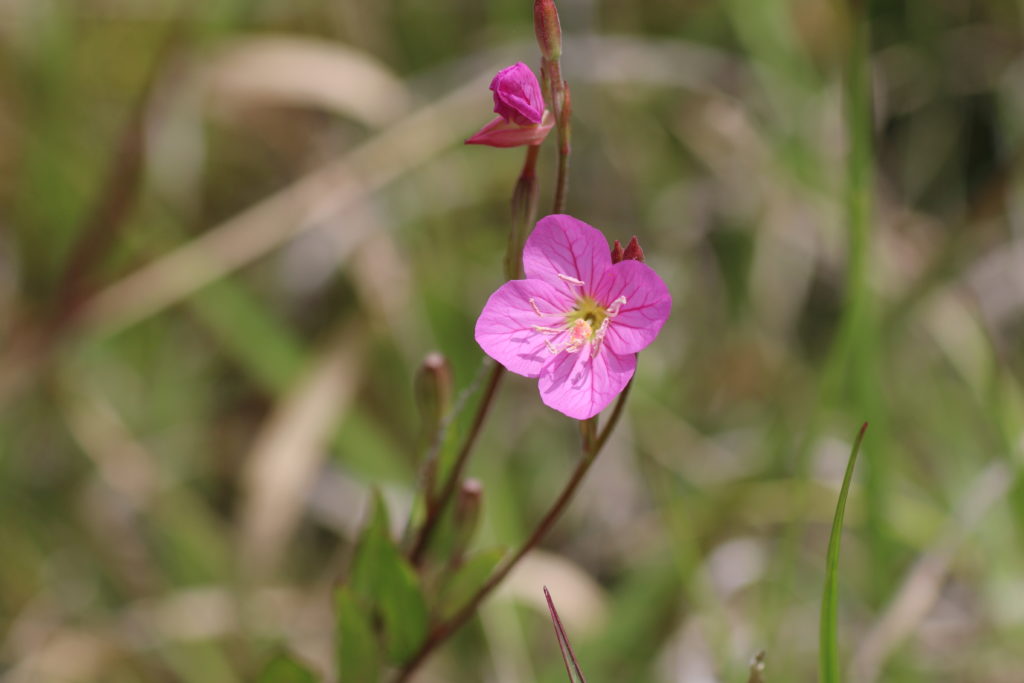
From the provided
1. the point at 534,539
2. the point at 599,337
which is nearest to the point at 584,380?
the point at 599,337

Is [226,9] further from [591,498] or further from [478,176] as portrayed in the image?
[591,498]

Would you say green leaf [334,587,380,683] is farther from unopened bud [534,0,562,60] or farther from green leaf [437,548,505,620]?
unopened bud [534,0,562,60]

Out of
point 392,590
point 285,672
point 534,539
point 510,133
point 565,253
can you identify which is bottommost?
point 285,672

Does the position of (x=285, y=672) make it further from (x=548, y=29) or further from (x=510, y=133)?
(x=548, y=29)

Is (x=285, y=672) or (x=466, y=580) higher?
(x=466, y=580)

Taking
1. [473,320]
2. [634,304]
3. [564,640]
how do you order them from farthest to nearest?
[473,320]
[634,304]
[564,640]

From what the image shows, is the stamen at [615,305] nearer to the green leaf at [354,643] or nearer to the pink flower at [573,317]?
the pink flower at [573,317]

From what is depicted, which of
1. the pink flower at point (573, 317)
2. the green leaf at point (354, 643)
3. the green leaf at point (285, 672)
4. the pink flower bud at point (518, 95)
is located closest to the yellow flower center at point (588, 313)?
the pink flower at point (573, 317)
